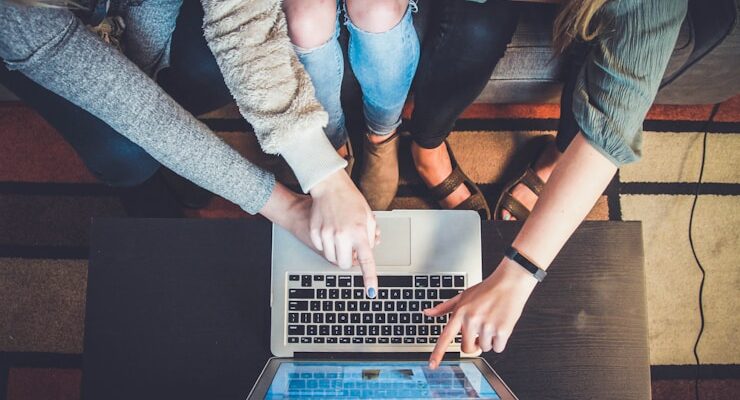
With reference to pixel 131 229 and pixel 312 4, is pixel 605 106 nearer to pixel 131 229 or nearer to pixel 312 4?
pixel 312 4

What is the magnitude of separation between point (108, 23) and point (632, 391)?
101 centimetres

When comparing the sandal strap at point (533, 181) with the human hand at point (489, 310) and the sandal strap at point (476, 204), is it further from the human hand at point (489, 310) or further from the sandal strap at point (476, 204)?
the human hand at point (489, 310)

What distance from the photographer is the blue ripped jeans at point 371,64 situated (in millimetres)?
841

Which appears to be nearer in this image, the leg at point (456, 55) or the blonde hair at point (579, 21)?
the blonde hair at point (579, 21)

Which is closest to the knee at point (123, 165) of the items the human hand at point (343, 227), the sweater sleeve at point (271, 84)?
the sweater sleeve at point (271, 84)

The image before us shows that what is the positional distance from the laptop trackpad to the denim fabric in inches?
11.1

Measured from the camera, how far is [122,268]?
0.77 meters

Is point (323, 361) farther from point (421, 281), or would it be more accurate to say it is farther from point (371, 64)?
point (371, 64)

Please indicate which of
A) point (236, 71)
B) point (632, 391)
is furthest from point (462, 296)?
point (236, 71)

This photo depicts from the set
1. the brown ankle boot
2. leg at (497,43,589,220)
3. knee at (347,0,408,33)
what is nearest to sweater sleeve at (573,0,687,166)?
leg at (497,43,589,220)

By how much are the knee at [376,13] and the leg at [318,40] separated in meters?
0.04

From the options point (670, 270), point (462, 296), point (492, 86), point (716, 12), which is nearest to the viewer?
point (462, 296)

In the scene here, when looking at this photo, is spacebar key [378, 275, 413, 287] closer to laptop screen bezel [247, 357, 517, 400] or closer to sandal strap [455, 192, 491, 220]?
laptop screen bezel [247, 357, 517, 400]

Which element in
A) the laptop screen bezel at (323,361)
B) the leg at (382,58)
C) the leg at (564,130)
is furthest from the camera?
the leg at (564,130)
